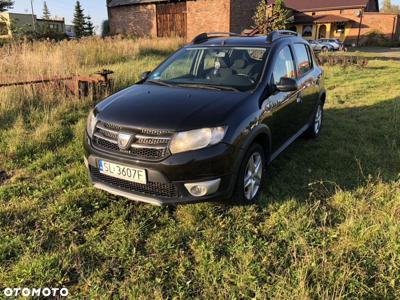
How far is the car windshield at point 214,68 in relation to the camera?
12.9 feet

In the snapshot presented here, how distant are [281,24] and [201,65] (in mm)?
23910

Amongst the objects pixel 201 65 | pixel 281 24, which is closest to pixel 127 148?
pixel 201 65

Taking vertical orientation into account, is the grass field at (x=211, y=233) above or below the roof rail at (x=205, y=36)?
below

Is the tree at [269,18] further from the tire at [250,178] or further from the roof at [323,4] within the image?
the tire at [250,178]

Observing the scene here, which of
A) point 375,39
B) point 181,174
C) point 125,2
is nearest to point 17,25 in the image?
point 125,2

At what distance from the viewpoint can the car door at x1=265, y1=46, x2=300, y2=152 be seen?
3982 millimetres

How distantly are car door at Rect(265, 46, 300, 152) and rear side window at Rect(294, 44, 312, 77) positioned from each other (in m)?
0.28

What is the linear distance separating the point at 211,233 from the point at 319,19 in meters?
47.0

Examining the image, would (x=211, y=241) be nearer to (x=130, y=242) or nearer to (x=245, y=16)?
(x=130, y=242)

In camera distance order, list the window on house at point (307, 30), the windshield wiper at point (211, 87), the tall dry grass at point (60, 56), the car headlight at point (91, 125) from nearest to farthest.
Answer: the car headlight at point (91, 125)
the windshield wiper at point (211, 87)
the tall dry grass at point (60, 56)
the window on house at point (307, 30)

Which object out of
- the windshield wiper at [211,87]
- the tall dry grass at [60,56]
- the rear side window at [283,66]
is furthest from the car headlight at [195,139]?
the tall dry grass at [60,56]

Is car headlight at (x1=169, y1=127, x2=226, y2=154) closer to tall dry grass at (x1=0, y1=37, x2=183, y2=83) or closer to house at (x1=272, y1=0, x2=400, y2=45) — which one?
tall dry grass at (x1=0, y1=37, x2=183, y2=83)

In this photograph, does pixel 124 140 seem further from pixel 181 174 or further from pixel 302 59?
pixel 302 59

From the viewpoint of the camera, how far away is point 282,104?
4219 mm
